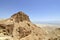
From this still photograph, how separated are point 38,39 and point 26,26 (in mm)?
2692

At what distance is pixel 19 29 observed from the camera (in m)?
18.8

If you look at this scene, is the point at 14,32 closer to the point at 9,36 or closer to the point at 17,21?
the point at 9,36

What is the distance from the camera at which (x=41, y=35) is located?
2081 centimetres

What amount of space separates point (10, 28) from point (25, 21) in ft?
11.3

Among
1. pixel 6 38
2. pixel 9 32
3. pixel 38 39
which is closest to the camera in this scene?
pixel 6 38

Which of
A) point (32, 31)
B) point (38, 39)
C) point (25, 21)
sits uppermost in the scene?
point (25, 21)

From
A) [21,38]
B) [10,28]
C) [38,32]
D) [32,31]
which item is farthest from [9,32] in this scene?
[38,32]

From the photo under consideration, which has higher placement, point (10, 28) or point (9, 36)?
point (10, 28)

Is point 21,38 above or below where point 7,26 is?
below

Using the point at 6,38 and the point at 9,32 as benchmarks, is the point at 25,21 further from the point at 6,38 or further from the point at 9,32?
the point at 6,38

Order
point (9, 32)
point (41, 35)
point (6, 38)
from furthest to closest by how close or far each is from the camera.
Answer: point (41, 35)
point (9, 32)
point (6, 38)

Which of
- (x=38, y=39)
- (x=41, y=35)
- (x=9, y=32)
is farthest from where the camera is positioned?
(x=41, y=35)

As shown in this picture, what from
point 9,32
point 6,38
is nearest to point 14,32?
point 9,32

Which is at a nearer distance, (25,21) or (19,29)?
(19,29)
